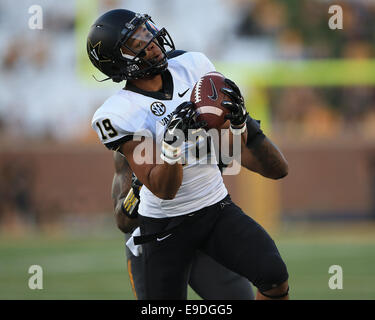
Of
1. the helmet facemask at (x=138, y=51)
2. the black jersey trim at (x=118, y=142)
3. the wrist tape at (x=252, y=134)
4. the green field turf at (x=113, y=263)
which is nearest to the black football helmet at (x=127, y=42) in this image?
the helmet facemask at (x=138, y=51)

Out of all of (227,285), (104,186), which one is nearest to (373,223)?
(104,186)

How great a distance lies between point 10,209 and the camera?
11727 mm

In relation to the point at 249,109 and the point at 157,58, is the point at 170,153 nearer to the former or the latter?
the point at 157,58

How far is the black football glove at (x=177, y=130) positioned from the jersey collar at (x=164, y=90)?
305 mm

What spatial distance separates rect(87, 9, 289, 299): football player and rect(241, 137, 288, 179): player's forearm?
1cm

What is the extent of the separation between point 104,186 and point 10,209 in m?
1.50

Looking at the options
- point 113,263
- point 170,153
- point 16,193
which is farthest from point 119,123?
point 16,193

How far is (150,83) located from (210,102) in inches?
18.0

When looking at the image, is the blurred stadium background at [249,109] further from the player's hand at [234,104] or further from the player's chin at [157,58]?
the player's hand at [234,104]

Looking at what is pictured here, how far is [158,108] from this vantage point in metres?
3.31

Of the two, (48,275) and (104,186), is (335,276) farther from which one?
(104,186)

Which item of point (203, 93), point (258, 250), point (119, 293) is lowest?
point (119, 293)

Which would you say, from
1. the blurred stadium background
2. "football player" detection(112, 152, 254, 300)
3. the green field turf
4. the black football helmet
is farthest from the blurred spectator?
the black football helmet
